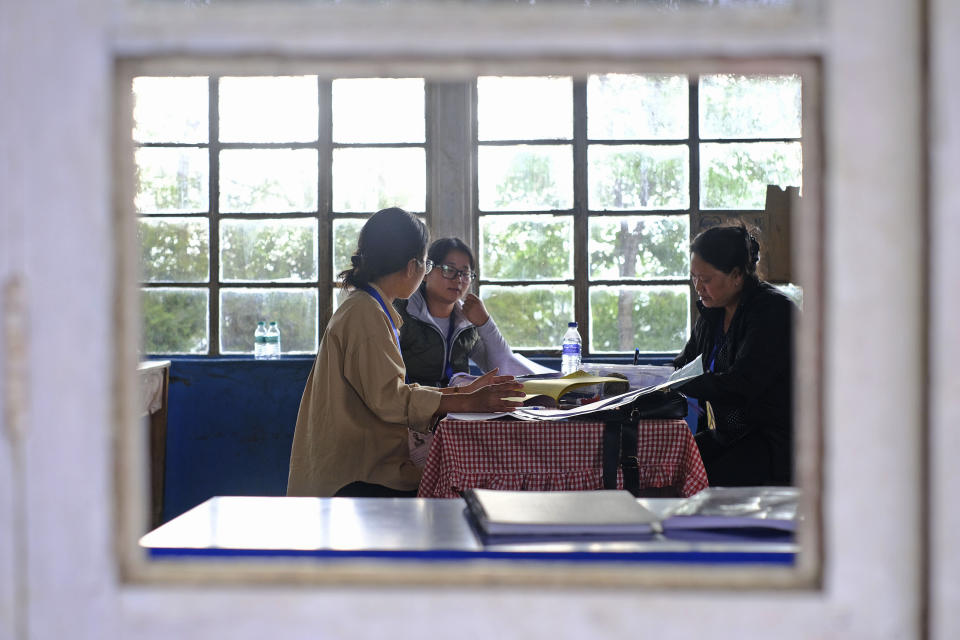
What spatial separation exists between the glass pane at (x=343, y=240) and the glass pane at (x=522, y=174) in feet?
2.03

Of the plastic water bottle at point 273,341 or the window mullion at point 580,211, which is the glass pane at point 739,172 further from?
the plastic water bottle at point 273,341

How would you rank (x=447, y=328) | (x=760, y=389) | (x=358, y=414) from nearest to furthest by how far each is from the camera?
(x=358, y=414)
(x=760, y=389)
(x=447, y=328)

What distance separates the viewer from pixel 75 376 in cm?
45

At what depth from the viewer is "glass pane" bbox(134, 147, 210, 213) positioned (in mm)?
4078

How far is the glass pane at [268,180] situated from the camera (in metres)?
4.04

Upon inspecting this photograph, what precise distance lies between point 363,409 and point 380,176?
1.92 m

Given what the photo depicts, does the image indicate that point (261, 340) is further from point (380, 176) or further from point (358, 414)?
point (358, 414)

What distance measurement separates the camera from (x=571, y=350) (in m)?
3.59

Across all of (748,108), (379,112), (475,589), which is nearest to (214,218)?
(379,112)

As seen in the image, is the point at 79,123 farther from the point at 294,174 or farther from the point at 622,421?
the point at 294,174

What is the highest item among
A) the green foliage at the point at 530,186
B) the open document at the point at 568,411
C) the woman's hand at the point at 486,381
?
the green foliage at the point at 530,186

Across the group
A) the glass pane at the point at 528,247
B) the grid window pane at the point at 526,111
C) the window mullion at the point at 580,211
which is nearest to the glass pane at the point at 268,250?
the glass pane at the point at 528,247

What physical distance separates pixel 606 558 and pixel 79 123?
0.60m

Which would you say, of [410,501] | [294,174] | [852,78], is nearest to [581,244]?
[294,174]
